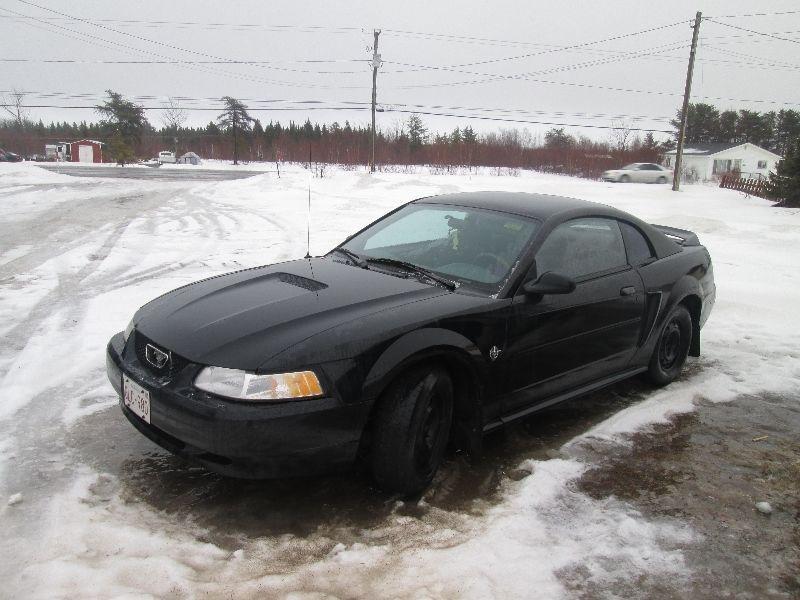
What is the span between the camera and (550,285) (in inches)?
129

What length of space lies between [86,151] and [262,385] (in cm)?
7542

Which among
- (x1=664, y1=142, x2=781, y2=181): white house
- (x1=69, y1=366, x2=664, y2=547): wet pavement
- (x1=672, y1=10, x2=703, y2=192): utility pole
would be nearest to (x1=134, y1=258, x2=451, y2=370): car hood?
(x1=69, y1=366, x2=664, y2=547): wet pavement

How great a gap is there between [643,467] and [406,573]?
1.71m

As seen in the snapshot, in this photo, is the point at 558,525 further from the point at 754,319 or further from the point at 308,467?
the point at 754,319

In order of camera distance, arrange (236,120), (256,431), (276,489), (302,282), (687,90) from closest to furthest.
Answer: (256,431) → (276,489) → (302,282) → (687,90) → (236,120)

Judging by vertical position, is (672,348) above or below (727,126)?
below

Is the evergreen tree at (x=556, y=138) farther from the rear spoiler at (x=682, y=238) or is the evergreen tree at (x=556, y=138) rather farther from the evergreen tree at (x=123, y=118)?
the rear spoiler at (x=682, y=238)

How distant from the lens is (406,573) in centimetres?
241

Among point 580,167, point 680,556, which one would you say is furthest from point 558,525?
point 580,167

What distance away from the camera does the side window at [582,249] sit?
11.9ft

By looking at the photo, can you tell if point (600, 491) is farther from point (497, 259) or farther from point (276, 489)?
point (276, 489)

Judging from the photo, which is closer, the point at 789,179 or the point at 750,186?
the point at 789,179

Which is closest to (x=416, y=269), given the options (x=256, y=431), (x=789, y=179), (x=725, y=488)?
(x=256, y=431)

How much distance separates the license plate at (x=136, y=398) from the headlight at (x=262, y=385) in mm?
387
